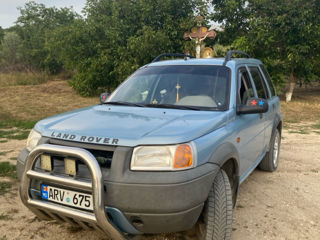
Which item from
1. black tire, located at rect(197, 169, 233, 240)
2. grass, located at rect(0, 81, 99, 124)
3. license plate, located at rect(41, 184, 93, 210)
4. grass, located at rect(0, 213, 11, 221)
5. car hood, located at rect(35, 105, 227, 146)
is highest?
car hood, located at rect(35, 105, 227, 146)

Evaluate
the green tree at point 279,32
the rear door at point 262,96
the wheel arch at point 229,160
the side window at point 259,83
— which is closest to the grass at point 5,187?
the wheel arch at point 229,160

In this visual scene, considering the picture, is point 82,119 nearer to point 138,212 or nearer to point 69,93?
point 138,212

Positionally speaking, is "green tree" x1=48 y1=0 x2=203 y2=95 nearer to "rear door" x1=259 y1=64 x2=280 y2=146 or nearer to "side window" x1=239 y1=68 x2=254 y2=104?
"rear door" x1=259 y1=64 x2=280 y2=146

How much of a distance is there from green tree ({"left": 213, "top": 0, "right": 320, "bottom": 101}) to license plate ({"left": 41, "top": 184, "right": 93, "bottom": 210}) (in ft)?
40.8

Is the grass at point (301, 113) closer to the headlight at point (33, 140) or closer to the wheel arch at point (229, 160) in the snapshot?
the wheel arch at point (229, 160)

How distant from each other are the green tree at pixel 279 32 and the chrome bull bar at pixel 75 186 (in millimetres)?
12434

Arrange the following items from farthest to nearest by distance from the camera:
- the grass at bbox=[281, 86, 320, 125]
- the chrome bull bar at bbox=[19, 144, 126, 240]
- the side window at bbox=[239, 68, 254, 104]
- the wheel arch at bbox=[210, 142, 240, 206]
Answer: the grass at bbox=[281, 86, 320, 125] < the side window at bbox=[239, 68, 254, 104] < the wheel arch at bbox=[210, 142, 240, 206] < the chrome bull bar at bbox=[19, 144, 126, 240]

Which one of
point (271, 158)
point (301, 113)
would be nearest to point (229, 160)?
point (271, 158)

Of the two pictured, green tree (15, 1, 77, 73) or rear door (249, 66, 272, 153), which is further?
green tree (15, 1, 77, 73)

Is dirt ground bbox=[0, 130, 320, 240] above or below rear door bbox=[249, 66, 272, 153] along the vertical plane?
below

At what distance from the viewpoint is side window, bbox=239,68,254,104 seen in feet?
11.4

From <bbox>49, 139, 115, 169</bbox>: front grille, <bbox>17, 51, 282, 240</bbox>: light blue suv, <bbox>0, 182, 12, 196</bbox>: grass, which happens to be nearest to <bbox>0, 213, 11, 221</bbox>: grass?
<bbox>0, 182, 12, 196</bbox>: grass

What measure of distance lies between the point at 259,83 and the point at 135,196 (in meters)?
2.89

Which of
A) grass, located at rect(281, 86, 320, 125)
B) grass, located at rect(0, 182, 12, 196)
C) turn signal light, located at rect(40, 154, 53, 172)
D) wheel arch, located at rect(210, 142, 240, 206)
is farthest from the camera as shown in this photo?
grass, located at rect(281, 86, 320, 125)
